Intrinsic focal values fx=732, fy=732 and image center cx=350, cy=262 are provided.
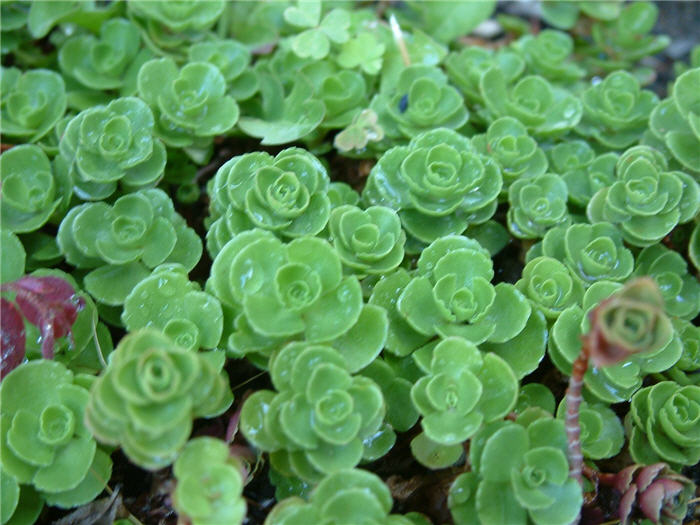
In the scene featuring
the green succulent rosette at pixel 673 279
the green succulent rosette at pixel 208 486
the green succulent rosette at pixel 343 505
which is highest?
the green succulent rosette at pixel 208 486

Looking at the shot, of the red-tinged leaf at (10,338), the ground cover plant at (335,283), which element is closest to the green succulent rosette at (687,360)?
the ground cover plant at (335,283)

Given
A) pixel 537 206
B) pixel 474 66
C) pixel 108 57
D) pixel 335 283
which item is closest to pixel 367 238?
pixel 335 283

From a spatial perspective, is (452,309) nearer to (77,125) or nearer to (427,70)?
(427,70)

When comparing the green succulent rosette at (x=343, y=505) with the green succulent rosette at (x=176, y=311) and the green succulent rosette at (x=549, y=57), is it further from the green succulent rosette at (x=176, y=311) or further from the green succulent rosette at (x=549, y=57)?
the green succulent rosette at (x=549, y=57)

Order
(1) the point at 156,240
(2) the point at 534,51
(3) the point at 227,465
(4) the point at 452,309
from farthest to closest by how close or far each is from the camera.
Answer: (2) the point at 534,51 < (1) the point at 156,240 < (4) the point at 452,309 < (3) the point at 227,465

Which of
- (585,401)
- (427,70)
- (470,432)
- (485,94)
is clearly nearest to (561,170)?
(485,94)

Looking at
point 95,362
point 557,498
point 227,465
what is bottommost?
point 95,362

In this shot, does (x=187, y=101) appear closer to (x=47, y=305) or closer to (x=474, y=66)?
(x=47, y=305)
